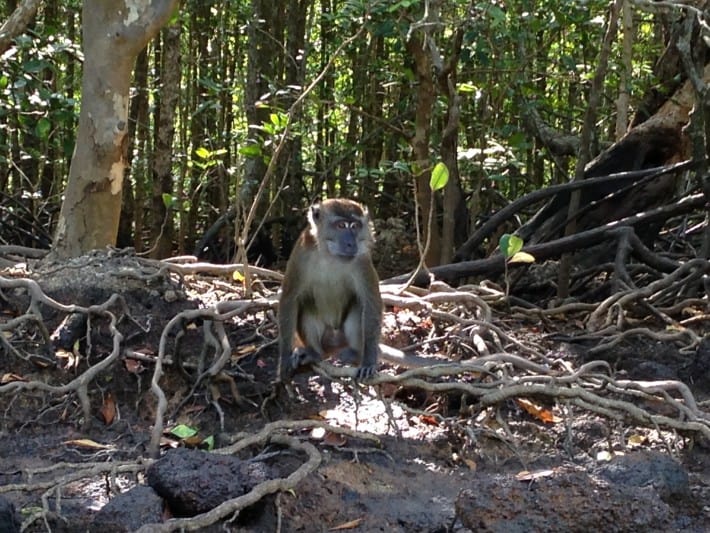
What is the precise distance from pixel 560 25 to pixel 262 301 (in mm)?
3500

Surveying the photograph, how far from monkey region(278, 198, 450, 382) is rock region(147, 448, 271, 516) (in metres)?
1.11

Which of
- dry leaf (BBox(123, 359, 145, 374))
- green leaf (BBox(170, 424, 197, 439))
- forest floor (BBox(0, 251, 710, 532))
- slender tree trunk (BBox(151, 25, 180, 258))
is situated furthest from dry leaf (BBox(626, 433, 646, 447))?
slender tree trunk (BBox(151, 25, 180, 258))

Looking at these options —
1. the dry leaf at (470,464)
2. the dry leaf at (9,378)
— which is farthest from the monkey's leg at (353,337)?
the dry leaf at (9,378)

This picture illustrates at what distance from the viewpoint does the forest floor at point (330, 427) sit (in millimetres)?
3836

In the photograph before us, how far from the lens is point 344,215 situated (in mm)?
5086

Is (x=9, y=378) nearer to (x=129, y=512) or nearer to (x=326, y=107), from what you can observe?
(x=129, y=512)

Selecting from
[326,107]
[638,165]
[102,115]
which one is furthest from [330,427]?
[326,107]

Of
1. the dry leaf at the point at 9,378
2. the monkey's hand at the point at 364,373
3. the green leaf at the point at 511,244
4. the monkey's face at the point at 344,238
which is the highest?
the monkey's face at the point at 344,238

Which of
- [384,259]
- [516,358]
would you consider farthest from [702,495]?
[384,259]

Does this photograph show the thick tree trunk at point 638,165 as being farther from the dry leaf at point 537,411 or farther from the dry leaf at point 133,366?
the dry leaf at point 133,366

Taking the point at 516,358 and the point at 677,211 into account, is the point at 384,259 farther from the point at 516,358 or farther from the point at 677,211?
the point at 516,358

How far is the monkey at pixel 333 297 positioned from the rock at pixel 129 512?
134cm

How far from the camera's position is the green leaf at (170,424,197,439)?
4.69 meters

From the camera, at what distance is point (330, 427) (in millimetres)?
4555
